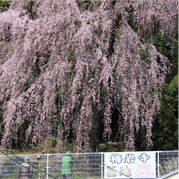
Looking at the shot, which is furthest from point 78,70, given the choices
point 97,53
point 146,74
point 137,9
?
point 137,9

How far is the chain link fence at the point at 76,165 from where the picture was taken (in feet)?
19.1

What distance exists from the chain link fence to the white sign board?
14cm

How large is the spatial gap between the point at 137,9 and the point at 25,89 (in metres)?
3.00

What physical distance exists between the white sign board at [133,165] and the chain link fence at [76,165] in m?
0.14

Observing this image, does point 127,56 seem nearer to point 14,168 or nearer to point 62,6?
point 62,6

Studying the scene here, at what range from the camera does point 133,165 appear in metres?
5.78

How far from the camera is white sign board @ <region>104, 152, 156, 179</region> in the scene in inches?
227

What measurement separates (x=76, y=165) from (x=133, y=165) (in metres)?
1.13

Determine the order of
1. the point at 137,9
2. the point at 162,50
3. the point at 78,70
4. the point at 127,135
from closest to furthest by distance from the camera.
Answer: the point at 78,70, the point at 127,135, the point at 137,9, the point at 162,50

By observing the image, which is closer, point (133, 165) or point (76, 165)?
point (133, 165)

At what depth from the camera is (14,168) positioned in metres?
5.82

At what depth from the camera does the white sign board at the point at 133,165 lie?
5.77m

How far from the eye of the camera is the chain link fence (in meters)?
5.82

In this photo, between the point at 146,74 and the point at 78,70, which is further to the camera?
the point at 146,74
